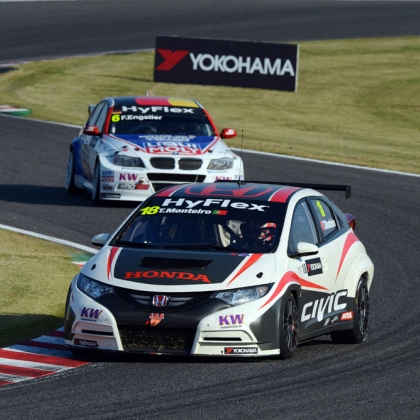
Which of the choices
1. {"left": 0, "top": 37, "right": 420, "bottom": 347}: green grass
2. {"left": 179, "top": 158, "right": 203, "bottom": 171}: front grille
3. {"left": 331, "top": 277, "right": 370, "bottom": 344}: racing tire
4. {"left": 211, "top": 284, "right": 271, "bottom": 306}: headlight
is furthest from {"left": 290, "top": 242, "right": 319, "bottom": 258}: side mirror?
{"left": 0, "top": 37, "right": 420, "bottom": 347}: green grass

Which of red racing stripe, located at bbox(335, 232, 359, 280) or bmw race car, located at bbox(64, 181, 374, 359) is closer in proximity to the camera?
bmw race car, located at bbox(64, 181, 374, 359)

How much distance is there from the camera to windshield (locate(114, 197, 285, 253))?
9305 mm

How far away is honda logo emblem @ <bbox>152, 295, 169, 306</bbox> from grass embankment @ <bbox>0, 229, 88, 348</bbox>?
5.21ft

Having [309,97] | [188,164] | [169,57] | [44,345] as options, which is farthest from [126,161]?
[309,97]

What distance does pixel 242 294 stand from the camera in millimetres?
8594

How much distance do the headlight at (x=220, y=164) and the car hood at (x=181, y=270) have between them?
8.22 meters

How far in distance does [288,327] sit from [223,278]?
66cm

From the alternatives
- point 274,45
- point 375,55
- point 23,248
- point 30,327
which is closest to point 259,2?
point 375,55

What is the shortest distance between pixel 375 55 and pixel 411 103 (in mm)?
6926

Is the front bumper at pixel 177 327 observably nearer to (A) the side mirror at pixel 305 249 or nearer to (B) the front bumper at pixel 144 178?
(A) the side mirror at pixel 305 249

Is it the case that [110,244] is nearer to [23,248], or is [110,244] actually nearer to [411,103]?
[23,248]

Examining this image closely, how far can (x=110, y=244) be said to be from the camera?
30.9 ft

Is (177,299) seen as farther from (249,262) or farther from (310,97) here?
(310,97)

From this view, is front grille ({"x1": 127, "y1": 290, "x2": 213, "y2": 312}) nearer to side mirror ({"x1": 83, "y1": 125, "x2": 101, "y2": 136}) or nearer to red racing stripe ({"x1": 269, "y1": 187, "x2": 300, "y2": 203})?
red racing stripe ({"x1": 269, "y1": 187, "x2": 300, "y2": 203})
